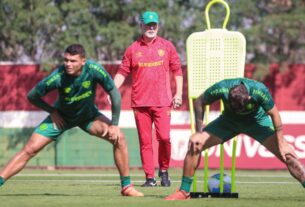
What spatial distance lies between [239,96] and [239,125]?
95 cm

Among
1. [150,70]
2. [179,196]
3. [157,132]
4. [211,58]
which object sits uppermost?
[211,58]

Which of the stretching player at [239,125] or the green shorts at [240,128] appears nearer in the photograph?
the stretching player at [239,125]

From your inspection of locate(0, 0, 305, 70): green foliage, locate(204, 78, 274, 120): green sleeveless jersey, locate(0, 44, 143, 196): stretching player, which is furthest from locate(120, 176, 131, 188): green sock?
locate(0, 0, 305, 70): green foliage

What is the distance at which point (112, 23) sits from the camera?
25734 mm

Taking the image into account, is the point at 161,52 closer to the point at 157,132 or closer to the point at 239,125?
the point at 157,132

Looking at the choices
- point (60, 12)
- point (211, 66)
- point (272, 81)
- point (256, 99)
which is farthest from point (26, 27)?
point (256, 99)

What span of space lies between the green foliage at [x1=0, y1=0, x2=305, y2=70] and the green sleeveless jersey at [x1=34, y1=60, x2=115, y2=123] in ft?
41.8

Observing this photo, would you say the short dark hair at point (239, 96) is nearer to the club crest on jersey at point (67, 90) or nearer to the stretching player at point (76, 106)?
the stretching player at point (76, 106)

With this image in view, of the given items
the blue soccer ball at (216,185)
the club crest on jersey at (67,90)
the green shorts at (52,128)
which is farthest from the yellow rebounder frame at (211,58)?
the club crest on jersey at (67,90)

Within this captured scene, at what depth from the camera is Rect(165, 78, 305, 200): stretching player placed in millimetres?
11492

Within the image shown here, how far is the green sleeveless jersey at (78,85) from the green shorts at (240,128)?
1.35 metres

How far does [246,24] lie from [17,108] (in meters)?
6.27

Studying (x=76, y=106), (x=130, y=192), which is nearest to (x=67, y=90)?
(x=76, y=106)

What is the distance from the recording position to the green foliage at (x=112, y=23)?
25391mm
